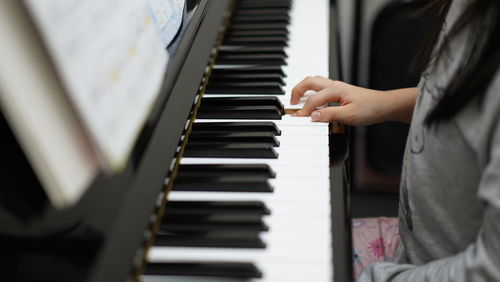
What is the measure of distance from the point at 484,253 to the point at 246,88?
60 cm

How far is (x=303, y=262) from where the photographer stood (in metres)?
0.71

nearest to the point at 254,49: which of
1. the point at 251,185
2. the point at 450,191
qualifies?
the point at 251,185

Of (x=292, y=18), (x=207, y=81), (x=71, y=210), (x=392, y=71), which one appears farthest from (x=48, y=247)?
(x=392, y=71)

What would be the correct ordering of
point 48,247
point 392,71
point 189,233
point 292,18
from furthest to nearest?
point 392,71 < point 292,18 < point 189,233 < point 48,247

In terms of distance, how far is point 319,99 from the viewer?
1040 mm

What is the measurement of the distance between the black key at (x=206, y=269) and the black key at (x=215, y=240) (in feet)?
0.12

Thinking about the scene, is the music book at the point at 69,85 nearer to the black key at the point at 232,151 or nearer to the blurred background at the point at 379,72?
the black key at the point at 232,151

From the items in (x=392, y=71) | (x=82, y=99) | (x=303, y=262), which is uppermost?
(x=82, y=99)

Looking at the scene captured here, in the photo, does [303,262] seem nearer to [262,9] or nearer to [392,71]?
[262,9]

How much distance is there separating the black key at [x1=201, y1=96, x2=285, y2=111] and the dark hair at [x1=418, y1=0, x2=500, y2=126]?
36 centimetres

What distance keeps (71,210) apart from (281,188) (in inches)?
12.7

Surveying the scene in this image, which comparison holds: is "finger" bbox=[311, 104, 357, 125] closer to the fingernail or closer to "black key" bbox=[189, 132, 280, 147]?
the fingernail

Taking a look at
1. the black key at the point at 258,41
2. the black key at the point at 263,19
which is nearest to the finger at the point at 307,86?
the black key at the point at 258,41

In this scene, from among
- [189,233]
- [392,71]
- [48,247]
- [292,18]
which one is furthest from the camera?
[392,71]
